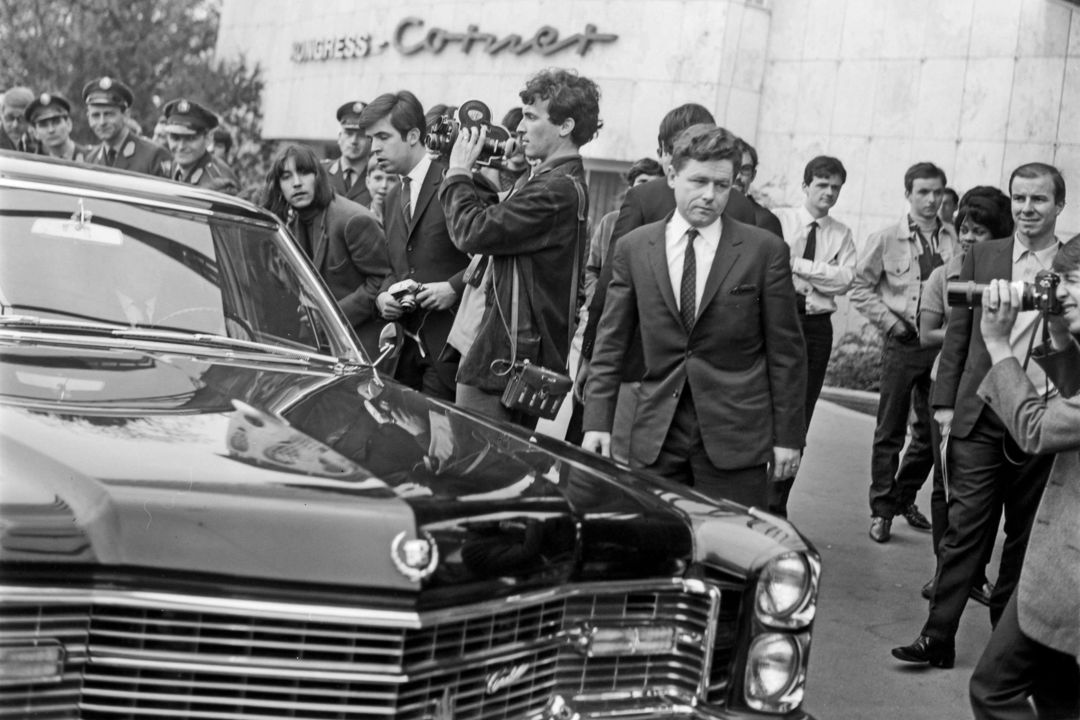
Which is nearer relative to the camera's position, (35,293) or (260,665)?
(260,665)

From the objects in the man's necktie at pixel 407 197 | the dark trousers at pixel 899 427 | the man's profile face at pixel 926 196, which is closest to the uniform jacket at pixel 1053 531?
the man's necktie at pixel 407 197

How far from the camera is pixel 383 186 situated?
837cm

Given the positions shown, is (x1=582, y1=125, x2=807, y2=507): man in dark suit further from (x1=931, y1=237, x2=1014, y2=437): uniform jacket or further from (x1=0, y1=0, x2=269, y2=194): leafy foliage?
(x1=0, y1=0, x2=269, y2=194): leafy foliage

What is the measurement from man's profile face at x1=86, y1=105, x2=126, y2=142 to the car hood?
22.5 feet

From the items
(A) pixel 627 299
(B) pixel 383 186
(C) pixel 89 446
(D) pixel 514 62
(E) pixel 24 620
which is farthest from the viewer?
(D) pixel 514 62

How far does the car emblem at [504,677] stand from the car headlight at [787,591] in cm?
57

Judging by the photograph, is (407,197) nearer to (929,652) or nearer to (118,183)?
(118,183)

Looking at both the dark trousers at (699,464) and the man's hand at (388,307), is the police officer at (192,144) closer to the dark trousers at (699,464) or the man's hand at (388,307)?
the man's hand at (388,307)

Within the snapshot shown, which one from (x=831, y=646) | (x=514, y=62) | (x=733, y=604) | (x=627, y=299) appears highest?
(x=514, y=62)

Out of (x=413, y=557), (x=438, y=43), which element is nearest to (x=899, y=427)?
(x=413, y=557)

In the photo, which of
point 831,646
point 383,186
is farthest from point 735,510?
point 383,186

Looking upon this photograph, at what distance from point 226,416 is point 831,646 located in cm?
370

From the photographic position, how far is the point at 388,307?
617cm

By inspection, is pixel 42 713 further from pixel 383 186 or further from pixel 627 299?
pixel 383 186
